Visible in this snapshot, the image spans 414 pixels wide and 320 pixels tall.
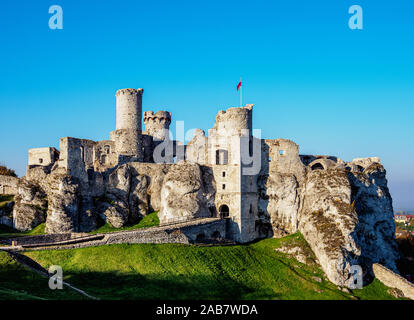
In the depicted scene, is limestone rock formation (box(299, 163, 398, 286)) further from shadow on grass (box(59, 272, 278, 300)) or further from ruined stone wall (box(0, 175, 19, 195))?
ruined stone wall (box(0, 175, 19, 195))

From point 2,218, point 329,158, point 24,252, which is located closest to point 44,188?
point 2,218

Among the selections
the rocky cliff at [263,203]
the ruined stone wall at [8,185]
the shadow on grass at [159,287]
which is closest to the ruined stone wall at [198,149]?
the rocky cliff at [263,203]

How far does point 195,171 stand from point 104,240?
1739cm

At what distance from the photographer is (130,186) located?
4850 cm

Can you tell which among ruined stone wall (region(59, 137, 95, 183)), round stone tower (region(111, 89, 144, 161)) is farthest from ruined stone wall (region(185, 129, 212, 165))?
ruined stone wall (region(59, 137, 95, 183))

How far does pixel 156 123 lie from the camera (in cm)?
5928

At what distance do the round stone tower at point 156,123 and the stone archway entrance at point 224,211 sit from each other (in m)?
16.2

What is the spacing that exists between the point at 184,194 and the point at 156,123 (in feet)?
56.3

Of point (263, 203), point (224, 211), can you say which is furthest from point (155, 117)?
point (263, 203)

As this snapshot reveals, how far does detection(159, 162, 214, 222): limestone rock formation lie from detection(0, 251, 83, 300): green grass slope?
70.0ft

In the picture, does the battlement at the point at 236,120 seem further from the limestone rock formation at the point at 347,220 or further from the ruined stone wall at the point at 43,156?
the ruined stone wall at the point at 43,156

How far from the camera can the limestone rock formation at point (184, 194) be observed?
147ft
